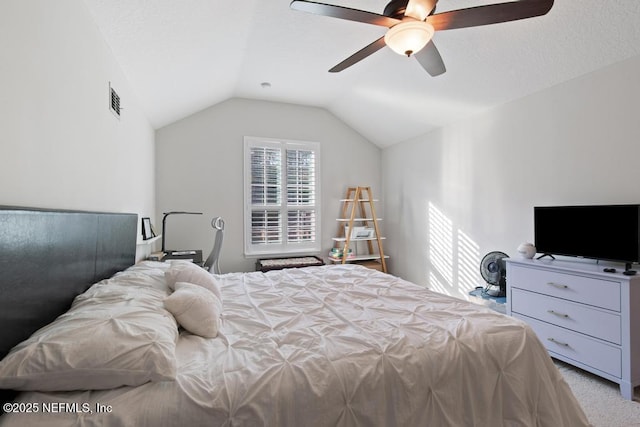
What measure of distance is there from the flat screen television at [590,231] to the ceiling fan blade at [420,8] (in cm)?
195

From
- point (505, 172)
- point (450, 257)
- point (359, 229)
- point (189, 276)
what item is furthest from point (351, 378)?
point (359, 229)

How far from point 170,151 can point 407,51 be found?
3371 mm

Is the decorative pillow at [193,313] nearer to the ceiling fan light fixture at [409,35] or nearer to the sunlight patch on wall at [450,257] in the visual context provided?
the ceiling fan light fixture at [409,35]

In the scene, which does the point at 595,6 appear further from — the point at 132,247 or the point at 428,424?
the point at 132,247

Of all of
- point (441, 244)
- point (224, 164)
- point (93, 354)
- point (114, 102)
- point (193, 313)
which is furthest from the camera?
point (224, 164)

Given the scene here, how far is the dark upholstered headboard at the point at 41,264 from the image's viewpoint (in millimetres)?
911

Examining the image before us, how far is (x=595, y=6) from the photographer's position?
6.51ft

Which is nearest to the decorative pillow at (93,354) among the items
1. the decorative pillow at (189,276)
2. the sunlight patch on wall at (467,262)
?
the decorative pillow at (189,276)

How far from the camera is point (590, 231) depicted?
7.85 feet

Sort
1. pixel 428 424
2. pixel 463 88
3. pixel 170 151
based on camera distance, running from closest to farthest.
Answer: pixel 428 424 → pixel 463 88 → pixel 170 151

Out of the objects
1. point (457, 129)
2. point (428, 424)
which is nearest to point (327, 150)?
point (457, 129)

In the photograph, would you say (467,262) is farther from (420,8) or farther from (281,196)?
(420,8)

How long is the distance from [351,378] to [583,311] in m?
2.12

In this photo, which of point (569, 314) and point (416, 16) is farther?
point (569, 314)
